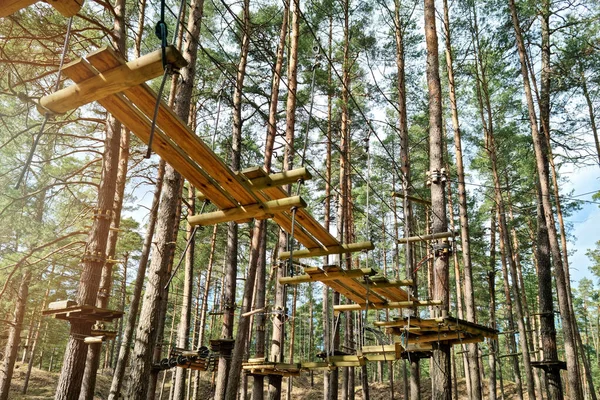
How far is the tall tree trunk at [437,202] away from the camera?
645 centimetres

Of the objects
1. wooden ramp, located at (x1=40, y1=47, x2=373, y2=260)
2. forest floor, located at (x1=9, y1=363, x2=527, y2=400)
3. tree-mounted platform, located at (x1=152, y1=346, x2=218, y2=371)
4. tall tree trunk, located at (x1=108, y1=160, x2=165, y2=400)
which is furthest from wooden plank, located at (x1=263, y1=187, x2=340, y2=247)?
forest floor, located at (x1=9, y1=363, x2=527, y2=400)

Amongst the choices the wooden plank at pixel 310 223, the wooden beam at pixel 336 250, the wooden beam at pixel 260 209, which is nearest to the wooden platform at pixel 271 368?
the wooden beam at pixel 336 250

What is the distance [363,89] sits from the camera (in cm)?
1554

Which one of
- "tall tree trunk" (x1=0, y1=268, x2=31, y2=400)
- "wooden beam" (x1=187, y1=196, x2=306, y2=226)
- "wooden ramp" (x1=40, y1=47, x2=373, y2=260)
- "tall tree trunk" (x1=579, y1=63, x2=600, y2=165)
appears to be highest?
"tall tree trunk" (x1=579, y1=63, x2=600, y2=165)

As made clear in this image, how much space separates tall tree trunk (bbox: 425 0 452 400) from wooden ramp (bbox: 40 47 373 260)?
115 inches

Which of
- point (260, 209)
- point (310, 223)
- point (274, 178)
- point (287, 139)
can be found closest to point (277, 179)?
point (274, 178)

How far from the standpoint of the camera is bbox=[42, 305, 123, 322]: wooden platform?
6.25m

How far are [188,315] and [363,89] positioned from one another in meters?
9.79

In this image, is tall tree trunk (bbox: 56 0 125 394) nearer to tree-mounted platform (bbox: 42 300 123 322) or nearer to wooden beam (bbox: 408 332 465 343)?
tree-mounted platform (bbox: 42 300 123 322)

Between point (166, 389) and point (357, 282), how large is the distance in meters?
26.6

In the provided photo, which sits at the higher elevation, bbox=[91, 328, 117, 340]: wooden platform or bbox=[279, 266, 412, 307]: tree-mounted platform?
bbox=[279, 266, 412, 307]: tree-mounted platform

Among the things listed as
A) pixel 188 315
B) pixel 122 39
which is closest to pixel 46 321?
pixel 188 315

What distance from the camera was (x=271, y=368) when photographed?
760 centimetres

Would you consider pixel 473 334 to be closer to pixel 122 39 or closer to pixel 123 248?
pixel 122 39
